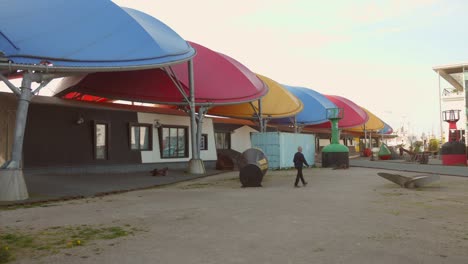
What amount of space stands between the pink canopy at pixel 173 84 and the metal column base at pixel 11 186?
12242mm

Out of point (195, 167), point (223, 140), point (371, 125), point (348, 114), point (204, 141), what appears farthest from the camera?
point (371, 125)

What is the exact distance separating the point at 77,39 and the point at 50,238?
39.1 ft

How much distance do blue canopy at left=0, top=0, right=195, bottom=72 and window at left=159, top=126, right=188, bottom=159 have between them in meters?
8.66

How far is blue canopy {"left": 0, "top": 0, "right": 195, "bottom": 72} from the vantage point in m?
15.6

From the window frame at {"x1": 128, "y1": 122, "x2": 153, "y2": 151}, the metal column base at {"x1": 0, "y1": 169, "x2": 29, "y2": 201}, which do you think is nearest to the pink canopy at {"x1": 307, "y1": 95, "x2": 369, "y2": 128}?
the window frame at {"x1": 128, "y1": 122, "x2": 153, "y2": 151}

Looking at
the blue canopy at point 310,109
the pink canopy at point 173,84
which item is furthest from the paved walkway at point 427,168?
the blue canopy at point 310,109

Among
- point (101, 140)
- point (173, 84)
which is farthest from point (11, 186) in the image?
point (173, 84)

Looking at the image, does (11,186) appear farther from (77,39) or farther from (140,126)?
(140,126)

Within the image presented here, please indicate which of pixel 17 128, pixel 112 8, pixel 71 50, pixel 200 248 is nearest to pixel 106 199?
pixel 17 128

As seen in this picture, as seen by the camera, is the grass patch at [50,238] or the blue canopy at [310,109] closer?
the grass patch at [50,238]

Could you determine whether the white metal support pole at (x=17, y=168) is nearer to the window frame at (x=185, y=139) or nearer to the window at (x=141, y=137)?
the window at (x=141, y=137)

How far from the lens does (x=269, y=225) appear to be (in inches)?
350

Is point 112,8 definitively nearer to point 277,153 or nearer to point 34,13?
point 34,13

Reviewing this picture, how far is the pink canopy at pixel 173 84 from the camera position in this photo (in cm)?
2569
